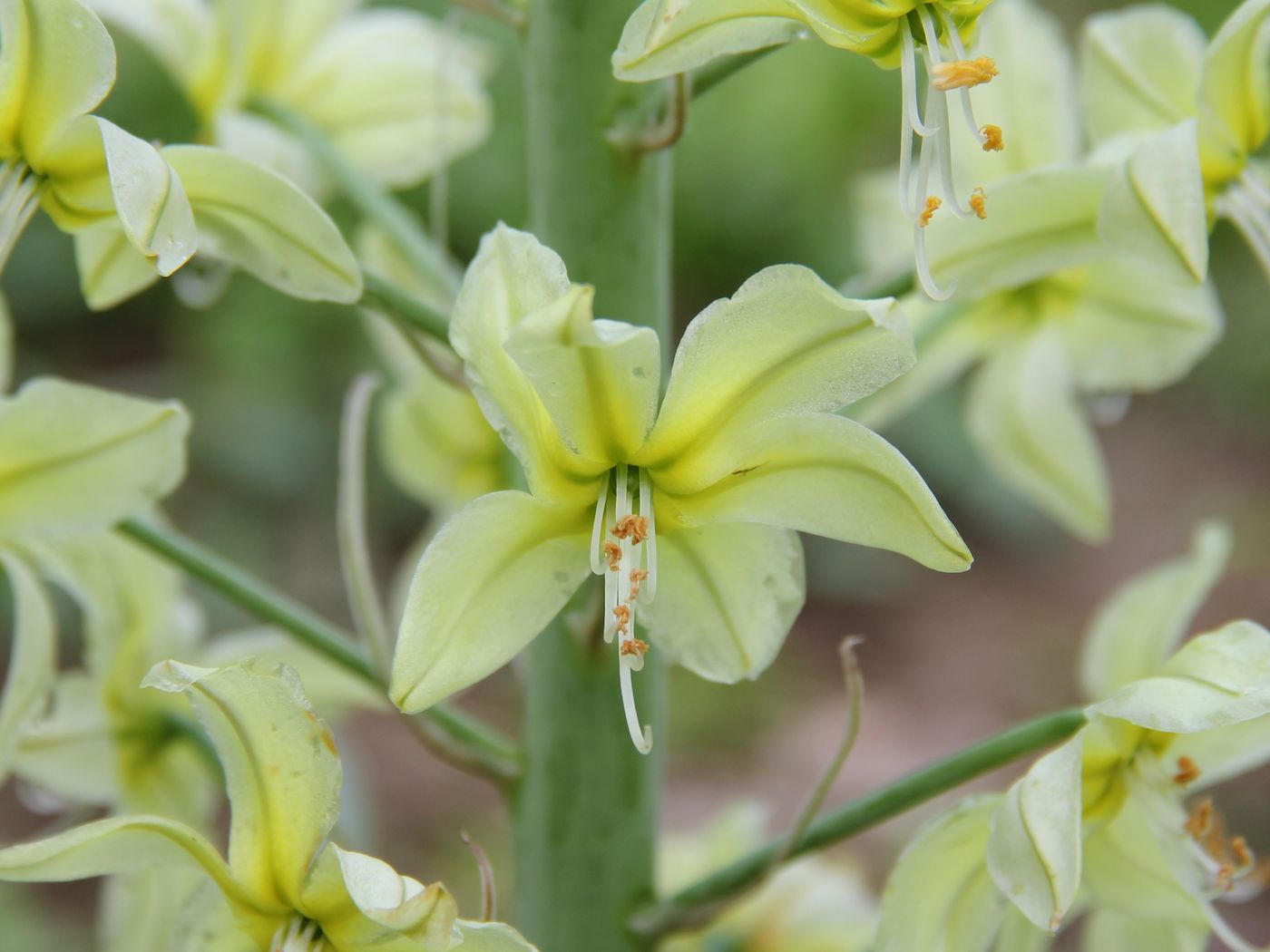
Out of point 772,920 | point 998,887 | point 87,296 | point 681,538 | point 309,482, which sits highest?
point 87,296

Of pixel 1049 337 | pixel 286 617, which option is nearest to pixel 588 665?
pixel 286 617

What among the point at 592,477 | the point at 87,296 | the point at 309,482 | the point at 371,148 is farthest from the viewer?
the point at 309,482

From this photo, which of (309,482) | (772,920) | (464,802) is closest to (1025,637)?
(464,802)

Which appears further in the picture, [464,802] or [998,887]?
[464,802]

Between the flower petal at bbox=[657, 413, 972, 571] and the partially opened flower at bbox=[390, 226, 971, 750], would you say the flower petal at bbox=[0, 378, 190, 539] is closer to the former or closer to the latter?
the partially opened flower at bbox=[390, 226, 971, 750]

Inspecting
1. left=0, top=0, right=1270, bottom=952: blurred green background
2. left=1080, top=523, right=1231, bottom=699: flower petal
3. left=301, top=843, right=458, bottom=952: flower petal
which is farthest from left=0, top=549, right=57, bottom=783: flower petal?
left=0, top=0, right=1270, bottom=952: blurred green background

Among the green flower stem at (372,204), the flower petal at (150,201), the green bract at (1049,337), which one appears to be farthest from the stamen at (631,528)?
the green bract at (1049,337)

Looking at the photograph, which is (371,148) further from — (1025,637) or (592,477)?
(1025,637)
